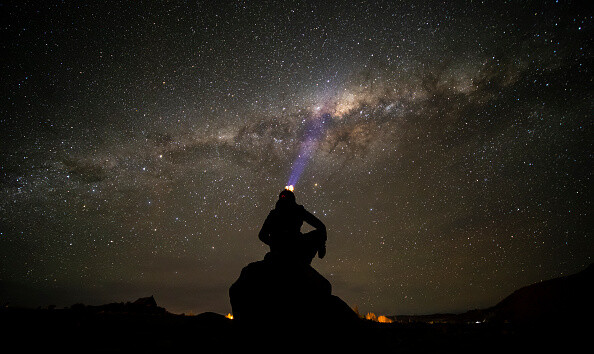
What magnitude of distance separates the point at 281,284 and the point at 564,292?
755cm

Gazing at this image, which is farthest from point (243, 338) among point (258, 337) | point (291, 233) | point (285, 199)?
point (285, 199)

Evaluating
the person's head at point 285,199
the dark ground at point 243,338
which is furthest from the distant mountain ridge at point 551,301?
the person's head at point 285,199

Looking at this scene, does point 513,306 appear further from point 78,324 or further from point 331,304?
point 78,324

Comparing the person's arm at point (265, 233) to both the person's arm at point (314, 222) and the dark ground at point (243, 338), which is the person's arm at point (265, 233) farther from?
the dark ground at point (243, 338)

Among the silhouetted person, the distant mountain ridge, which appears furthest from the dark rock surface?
the distant mountain ridge

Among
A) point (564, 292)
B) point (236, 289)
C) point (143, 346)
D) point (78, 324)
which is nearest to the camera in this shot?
point (143, 346)

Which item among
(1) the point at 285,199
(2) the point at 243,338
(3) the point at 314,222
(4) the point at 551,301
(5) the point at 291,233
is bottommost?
(2) the point at 243,338

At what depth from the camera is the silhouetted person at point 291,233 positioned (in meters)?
5.26

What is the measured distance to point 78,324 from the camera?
411 centimetres

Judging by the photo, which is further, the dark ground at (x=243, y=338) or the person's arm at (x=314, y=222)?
the person's arm at (x=314, y=222)

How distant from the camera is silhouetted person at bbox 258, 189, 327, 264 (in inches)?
207

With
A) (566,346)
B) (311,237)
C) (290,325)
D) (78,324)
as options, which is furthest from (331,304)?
(78,324)

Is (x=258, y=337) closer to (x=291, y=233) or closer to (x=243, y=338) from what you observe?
(x=243, y=338)

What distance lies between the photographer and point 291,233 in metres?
5.33
